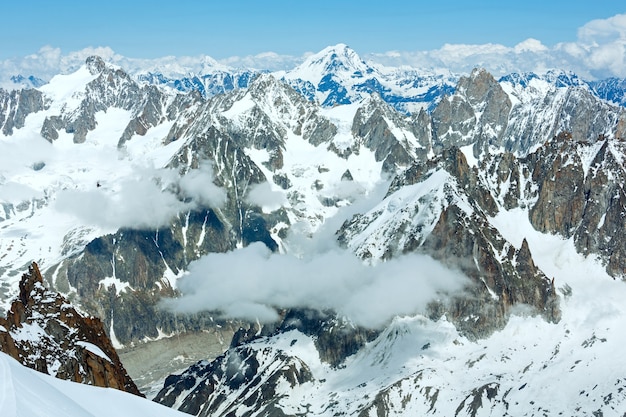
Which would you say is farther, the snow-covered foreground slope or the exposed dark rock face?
the exposed dark rock face

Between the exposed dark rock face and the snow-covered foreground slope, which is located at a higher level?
the snow-covered foreground slope

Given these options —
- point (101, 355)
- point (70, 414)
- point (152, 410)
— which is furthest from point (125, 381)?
point (70, 414)

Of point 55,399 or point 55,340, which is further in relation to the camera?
point 55,340

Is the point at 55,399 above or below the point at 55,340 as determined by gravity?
above

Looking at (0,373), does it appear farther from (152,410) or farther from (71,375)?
(71,375)
